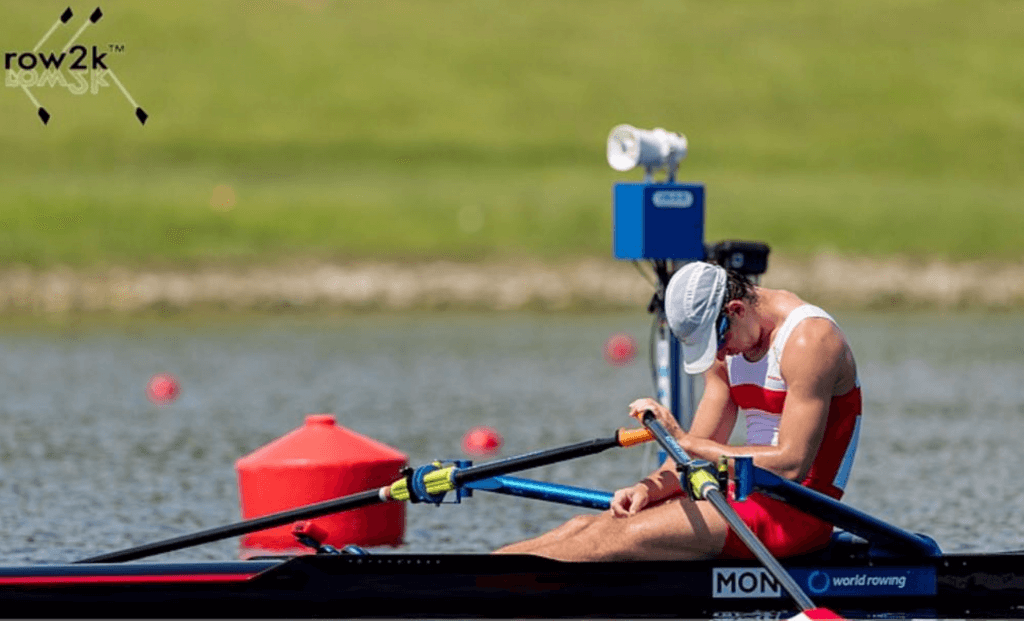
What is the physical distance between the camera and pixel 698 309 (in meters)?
9.98

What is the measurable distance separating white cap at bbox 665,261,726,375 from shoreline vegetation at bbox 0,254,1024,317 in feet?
110

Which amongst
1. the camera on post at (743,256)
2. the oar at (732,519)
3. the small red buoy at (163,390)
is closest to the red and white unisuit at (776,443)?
the oar at (732,519)

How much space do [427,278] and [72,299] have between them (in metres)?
7.59

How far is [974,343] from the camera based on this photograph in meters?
33.9

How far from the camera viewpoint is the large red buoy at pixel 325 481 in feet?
46.4

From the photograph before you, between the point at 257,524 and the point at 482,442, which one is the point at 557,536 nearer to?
the point at 257,524

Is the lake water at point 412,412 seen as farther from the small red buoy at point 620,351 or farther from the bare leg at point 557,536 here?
the bare leg at point 557,536

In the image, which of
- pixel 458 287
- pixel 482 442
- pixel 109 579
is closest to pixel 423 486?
pixel 109 579

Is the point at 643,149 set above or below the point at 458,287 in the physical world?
above

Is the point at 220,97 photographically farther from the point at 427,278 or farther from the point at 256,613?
the point at 256,613

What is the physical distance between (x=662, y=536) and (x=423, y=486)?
148cm

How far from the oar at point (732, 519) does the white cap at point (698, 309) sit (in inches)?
17.1

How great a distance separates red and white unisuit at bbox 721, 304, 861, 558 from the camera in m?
10.2

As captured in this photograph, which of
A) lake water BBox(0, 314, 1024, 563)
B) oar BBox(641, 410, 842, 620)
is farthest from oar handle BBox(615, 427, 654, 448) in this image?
lake water BBox(0, 314, 1024, 563)
